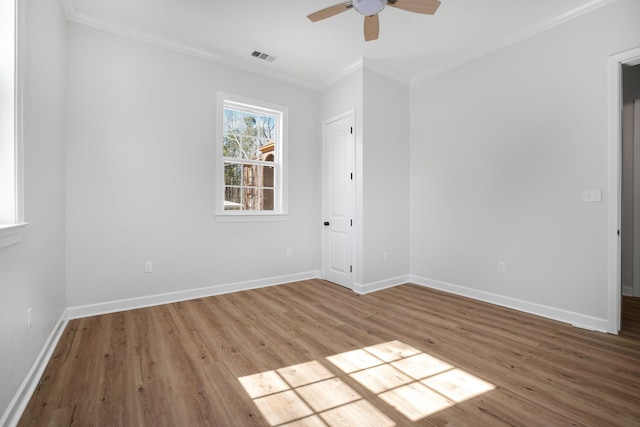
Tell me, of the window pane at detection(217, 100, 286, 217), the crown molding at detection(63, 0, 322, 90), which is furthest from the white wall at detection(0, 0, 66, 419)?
the window pane at detection(217, 100, 286, 217)

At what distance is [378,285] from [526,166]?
2.19 metres

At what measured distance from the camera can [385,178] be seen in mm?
4105

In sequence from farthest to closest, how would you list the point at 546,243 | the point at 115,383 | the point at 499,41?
the point at 499,41, the point at 546,243, the point at 115,383

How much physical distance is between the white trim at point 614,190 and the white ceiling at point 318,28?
68 cm

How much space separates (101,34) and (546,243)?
500 cm

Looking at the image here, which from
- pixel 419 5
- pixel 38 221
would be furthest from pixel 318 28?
pixel 38 221

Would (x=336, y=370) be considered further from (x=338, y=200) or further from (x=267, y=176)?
(x=267, y=176)

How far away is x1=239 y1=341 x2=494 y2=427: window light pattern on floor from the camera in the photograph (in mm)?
1588

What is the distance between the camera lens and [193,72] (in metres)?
3.56

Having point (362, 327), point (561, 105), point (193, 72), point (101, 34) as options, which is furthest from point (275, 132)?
point (561, 105)

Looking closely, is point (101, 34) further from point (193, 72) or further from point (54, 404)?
point (54, 404)

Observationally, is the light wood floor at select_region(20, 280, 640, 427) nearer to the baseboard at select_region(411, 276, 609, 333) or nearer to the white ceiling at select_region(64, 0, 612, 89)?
the baseboard at select_region(411, 276, 609, 333)

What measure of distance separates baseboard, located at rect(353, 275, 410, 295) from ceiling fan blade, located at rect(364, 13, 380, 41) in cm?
277

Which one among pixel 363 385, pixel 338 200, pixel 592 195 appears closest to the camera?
pixel 363 385
